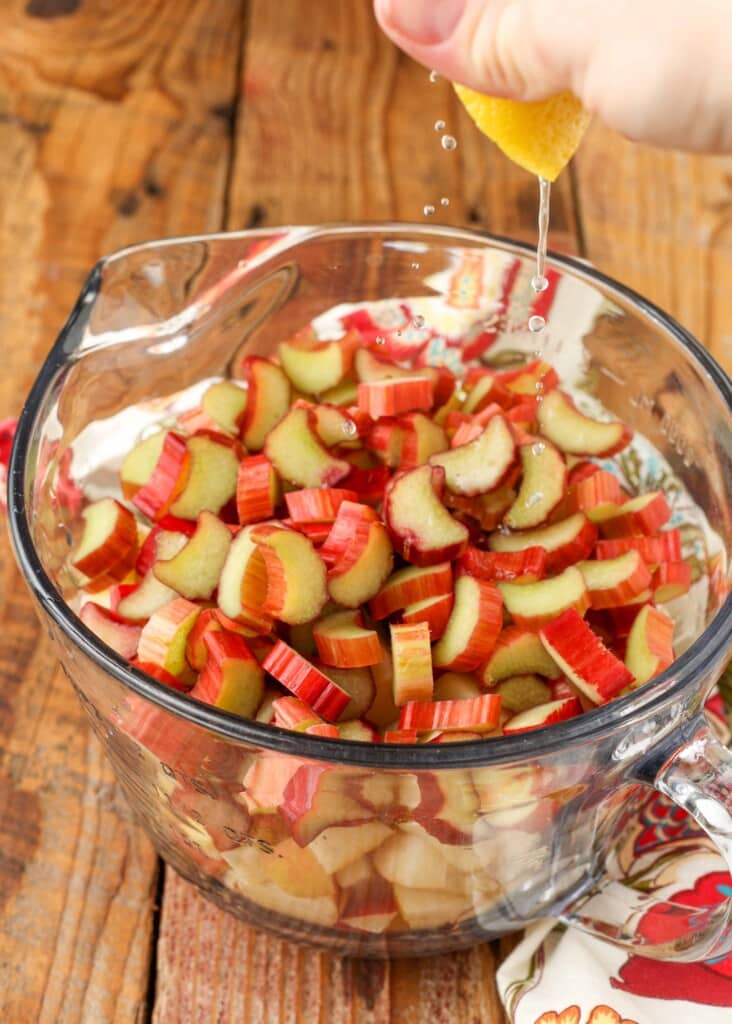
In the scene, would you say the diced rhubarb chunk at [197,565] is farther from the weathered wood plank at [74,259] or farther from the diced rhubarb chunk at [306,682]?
the weathered wood plank at [74,259]

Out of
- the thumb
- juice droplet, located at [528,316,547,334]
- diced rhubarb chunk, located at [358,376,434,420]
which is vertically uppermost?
the thumb

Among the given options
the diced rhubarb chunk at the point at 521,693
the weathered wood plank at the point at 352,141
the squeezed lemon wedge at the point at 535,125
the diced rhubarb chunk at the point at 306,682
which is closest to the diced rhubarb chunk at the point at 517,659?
the diced rhubarb chunk at the point at 521,693

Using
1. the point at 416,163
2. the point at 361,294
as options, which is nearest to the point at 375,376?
the point at 361,294

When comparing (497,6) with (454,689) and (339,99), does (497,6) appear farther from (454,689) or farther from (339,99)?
(339,99)

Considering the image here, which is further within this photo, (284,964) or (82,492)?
(82,492)

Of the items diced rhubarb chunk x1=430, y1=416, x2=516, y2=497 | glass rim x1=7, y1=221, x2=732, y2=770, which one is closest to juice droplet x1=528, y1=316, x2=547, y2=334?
diced rhubarb chunk x1=430, y1=416, x2=516, y2=497

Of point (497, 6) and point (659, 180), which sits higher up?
point (497, 6)

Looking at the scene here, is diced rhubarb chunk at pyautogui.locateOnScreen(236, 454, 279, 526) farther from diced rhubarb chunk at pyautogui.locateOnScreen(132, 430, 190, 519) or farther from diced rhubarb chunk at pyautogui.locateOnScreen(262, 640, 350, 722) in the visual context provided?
diced rhubarb chunk at pyautogui.locateOnScreen(262, 640, 350, 722)
